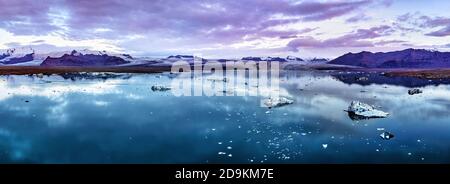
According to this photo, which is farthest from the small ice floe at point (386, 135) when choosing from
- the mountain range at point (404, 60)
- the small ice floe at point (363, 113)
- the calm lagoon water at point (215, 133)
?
the mountain range at point (404, 60)

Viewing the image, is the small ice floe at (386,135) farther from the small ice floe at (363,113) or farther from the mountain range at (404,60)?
the mountain range at (404,60)

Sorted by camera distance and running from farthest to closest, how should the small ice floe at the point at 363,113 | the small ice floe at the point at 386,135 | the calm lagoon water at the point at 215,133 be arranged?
the small ice floe at the point at 363,113
the small ice floe at the point at 386,135
the calm lagoon water at the point at 215,133

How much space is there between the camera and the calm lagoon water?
5.88 metres

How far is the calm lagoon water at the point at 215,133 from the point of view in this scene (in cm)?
588

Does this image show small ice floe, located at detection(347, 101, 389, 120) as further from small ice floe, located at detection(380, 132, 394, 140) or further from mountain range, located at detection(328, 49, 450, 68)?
mountain range, located at detection(328, 49, 450, 68)

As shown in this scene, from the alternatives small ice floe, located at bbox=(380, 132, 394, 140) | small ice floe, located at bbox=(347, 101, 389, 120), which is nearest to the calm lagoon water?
small ice floe, located at bbox=(380, 132, 394, 140)

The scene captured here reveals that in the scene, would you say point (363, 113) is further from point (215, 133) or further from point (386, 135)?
point (215, 133)

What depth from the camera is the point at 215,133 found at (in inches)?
292

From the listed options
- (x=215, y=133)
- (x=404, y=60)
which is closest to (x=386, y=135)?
(x=215, y=133)
